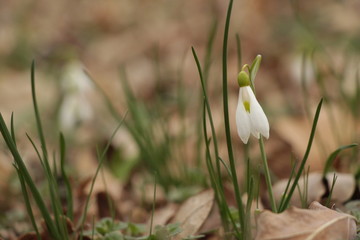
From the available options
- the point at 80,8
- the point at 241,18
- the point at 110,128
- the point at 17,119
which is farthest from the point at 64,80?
the point at 80,8

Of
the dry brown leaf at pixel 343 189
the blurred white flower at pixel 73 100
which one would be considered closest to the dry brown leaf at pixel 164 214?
the dry brown leaf at pixel 343 189

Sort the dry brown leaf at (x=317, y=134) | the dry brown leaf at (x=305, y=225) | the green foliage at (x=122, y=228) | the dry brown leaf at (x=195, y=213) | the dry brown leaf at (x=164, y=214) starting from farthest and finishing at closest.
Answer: the dry brown leaf at (x=317, y=134), the dry brown leaf at (x=164, y=214), the dry brown leaf at (x=195, y=213), the green foliage at (x=122, y=228), the dry brown leaf at (x=305, y=225)

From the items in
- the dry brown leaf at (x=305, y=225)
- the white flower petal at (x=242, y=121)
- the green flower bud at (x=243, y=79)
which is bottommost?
the dry brown leaf at (x=305, y=225)

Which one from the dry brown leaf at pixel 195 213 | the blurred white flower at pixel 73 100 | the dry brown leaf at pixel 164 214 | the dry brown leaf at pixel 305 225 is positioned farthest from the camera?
the blurred white flower at pixel 73 100

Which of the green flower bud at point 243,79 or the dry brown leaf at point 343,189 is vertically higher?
the green flower bud at point 243,79

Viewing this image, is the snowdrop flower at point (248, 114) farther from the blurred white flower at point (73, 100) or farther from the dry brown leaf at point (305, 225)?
the blurred white flower at point (73, 100)

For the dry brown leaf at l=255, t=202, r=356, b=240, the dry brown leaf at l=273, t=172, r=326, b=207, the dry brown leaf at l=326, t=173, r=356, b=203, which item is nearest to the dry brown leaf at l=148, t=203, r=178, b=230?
the dry brown leaf at l=273, t=172, r=326, b=207

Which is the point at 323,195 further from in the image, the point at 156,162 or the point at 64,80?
the point at 64,80
